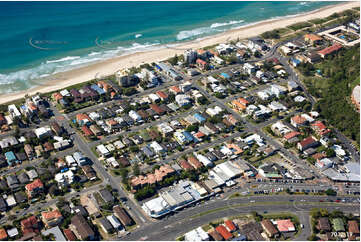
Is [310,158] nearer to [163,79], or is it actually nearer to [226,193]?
[226,193]

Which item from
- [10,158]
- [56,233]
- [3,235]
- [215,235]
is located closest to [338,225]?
[215,235]

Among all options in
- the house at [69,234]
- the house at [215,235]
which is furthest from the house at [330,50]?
the house at [69,234]

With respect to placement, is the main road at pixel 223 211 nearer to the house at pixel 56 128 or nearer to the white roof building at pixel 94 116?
the house at pixel 56 128

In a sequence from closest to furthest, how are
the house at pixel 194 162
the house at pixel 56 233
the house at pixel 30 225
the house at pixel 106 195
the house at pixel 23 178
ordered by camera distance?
the house at pixel 56 233, the house at pixel 30 225, the house at pixel 106 195, the house at pixel 23 178, the house at pixel 194 162

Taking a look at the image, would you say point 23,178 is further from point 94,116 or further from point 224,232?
point 224,232

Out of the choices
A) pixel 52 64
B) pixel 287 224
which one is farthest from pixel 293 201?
pixel 52 64

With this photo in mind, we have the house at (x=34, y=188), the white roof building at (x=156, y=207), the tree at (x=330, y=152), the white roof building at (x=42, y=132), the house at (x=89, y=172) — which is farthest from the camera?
the white roof building at (x=42, y=132)

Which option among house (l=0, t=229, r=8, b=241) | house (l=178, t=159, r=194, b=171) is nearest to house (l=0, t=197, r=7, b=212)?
house (l=0, t=229, r=8, b=241)
